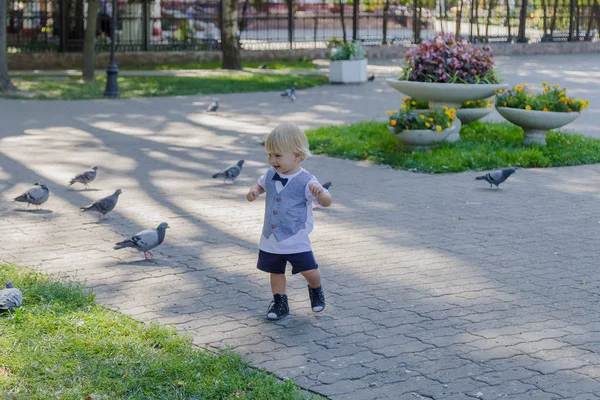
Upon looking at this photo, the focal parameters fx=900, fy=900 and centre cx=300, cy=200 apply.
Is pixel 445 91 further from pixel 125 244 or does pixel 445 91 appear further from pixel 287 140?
pixel 287 140

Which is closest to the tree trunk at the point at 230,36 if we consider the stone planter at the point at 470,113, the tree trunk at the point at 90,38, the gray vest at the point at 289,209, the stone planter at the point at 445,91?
the tree trunk at the point at 90,38

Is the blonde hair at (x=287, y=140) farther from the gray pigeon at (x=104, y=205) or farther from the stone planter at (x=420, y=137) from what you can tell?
the stone planter at (x=420, y=137)

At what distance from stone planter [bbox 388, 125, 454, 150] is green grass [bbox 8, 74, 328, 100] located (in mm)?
10085

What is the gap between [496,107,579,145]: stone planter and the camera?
1277cm

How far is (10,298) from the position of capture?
5.86 m

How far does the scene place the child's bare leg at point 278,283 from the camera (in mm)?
6074

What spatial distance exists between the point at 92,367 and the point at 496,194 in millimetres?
6495

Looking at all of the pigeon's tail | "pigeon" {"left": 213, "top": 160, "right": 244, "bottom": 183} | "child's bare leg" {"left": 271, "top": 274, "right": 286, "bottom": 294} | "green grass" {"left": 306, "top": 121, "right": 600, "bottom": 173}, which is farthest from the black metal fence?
"child's bare leg" {"left": 271, "top": 274, "right": 286, "bottom": 294}

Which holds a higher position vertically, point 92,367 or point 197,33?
point 197,33

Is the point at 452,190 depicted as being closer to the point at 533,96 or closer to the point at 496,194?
the point at 496,194

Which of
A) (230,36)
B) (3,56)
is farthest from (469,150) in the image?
(230,36)

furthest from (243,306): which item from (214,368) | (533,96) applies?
(533,96)

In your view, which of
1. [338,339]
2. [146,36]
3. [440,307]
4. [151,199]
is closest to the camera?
[338,339]

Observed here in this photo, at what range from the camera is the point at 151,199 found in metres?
10.1
